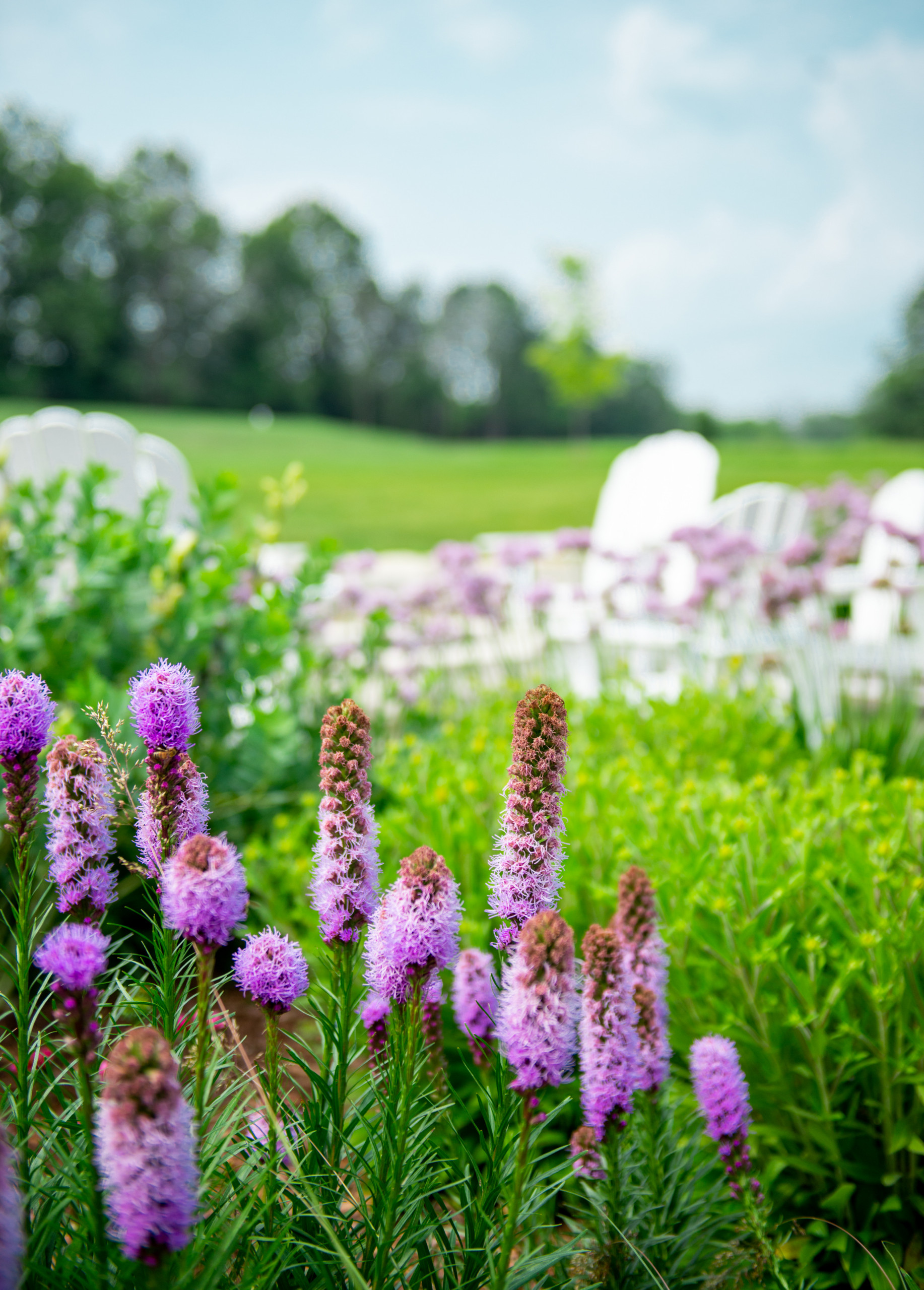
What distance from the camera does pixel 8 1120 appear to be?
2.86 ft

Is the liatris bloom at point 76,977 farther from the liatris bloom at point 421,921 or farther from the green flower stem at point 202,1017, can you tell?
the liatris bloom at point 421,921

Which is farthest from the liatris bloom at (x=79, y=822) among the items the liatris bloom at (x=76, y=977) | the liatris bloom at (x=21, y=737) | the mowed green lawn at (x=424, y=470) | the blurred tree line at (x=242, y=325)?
the blurred tree line at (x=242, y=325)

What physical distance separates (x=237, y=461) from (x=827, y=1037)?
2343cm

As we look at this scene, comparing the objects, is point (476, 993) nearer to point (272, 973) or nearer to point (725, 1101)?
point (725, 1101)

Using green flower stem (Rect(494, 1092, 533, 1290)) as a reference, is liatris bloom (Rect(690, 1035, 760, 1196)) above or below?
below

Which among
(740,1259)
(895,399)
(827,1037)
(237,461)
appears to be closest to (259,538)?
(827,1037)

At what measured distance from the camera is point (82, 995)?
2.05ft

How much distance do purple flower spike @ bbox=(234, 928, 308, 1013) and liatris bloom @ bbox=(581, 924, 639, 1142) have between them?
263 millimetres

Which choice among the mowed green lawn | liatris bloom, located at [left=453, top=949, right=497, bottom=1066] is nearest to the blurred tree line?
the mowed green lawn

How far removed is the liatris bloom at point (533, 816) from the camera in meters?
0.73

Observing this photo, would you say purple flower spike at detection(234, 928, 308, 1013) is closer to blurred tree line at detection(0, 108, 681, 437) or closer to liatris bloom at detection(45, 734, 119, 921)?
liatris bloom at detection(45, 734, 119, 921)

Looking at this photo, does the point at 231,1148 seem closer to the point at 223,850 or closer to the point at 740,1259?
the point at 223,850

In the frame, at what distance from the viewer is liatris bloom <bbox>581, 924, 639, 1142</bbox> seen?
0.82 metres

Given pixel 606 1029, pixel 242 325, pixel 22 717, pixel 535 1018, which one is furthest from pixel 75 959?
pixel 242 325
